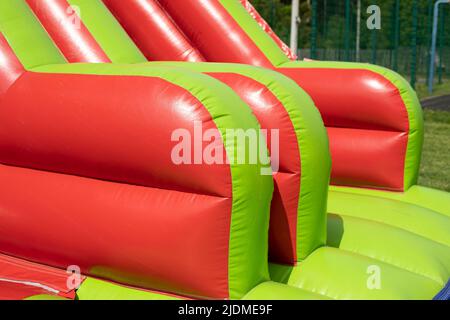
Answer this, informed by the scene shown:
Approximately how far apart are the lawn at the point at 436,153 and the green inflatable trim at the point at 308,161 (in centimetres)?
202

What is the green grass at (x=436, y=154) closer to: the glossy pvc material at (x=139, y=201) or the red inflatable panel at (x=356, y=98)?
the red inflatable panel at (x=356, y=98)

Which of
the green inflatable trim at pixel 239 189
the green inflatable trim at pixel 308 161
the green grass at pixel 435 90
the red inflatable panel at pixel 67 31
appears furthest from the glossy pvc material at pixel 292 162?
the green grass at pixel 435 90

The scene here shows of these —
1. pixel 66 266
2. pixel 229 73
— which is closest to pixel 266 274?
pixel 66 266

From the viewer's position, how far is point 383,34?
1212 cm

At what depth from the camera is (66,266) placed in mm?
1722

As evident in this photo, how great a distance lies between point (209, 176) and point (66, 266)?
1.68 feet

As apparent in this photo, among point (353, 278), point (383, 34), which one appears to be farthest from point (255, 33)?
point (383, 34)

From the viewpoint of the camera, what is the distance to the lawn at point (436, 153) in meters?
3.92

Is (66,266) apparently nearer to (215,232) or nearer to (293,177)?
(215,232)

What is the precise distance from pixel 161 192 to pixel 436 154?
3779 millimetres

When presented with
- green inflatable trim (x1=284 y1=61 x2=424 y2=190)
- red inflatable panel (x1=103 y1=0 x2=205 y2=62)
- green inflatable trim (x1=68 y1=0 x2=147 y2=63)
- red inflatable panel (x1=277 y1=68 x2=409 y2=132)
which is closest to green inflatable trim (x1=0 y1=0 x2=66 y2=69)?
green inflatable trim (x1=68 y1=0 x2=147 y2=63)

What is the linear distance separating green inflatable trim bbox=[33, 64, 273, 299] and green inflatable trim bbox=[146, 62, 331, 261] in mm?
263
